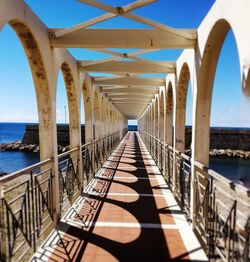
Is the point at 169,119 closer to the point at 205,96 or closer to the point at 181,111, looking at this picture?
the point at 181,111

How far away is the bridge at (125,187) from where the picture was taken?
2.31 metres

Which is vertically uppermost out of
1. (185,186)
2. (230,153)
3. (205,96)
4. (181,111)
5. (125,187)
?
(205,96)

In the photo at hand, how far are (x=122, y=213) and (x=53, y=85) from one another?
2304mm

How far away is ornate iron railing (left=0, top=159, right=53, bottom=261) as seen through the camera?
2.21m

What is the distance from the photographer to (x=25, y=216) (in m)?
2.60

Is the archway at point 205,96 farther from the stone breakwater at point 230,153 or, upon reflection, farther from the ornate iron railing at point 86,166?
the stone breakwater at point 230,153

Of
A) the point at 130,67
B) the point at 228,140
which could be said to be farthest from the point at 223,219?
the point at 228,140

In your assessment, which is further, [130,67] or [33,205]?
[130,67]

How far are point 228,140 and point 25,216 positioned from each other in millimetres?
31189

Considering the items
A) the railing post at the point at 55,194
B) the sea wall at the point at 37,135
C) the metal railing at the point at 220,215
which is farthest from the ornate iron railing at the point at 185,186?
the sea wall at the point at 37,135

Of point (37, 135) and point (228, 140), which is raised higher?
point (37, 135)

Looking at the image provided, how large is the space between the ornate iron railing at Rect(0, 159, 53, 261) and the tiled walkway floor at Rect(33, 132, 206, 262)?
6.9 inches

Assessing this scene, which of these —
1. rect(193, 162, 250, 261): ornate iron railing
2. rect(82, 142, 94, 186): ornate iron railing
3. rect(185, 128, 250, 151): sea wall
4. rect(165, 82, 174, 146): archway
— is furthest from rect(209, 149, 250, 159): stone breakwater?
rect(193, 162, 250, 261): ornate iron railing

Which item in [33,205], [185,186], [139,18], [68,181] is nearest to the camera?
[33,205]
